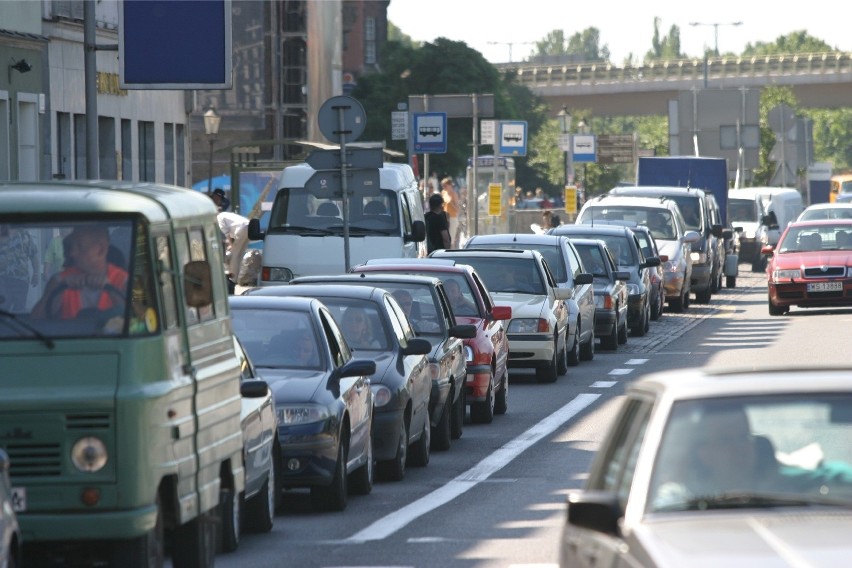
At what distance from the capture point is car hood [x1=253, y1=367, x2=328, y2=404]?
44.1 feet

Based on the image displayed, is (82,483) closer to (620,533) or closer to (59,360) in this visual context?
(59,360)

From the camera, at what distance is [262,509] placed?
41.1 ft

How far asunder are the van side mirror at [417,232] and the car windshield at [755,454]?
22.3 metres

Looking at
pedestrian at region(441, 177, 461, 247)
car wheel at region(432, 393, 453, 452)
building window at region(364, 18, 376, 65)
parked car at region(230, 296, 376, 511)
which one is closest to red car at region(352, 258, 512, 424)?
car wheel at region(432, 393, 453, 452)

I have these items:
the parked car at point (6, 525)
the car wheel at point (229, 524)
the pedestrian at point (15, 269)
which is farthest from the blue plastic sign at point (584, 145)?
the parked car at point (6, 525)

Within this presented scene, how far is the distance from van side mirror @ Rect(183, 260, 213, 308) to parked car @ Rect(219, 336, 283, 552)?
1116mm

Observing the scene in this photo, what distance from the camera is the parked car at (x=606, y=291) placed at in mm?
30016

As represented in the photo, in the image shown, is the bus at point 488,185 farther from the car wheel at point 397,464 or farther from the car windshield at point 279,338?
the car windshield at point 279,338

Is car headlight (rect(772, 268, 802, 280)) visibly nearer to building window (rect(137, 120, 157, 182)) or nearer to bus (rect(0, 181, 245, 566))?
building window (rect(137, 120, 157, 182))

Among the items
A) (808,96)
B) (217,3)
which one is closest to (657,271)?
(217,3)

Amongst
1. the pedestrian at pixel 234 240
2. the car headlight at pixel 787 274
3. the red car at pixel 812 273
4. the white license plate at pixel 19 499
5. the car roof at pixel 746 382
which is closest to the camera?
the car roof at pixel 746 382

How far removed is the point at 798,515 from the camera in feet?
20.4

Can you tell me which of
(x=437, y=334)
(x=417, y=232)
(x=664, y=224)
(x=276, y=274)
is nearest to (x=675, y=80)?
(x=664, y=224)

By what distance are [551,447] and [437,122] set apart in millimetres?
21365
